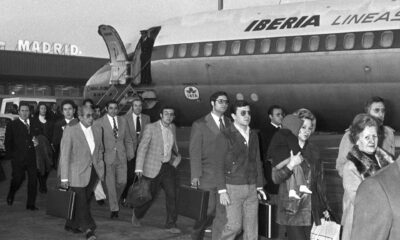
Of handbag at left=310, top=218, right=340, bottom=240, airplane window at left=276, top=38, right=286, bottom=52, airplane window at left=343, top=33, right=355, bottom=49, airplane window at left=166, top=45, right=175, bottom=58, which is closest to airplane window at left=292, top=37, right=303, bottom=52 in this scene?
airplane window at left=276, top=38, right=286, bottom=52

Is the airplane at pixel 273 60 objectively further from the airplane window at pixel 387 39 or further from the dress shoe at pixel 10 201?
the dress shoe at pixel 10 201

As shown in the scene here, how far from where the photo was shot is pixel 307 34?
16797 mm

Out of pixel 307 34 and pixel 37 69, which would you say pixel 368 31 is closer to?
pixel 307 34

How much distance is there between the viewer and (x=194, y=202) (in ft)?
23.2

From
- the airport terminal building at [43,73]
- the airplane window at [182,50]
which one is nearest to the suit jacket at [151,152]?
the airplane window at [182,50]

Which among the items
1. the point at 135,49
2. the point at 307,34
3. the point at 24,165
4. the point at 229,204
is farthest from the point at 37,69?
the point at 229,204

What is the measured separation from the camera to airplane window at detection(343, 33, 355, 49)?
52.4 feet

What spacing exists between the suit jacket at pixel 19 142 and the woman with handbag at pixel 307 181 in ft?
18.7

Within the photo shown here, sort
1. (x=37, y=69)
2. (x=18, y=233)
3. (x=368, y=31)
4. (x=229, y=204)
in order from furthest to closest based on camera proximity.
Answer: (x=37, y=69), (x=368, y=31), (x=18, y=233), (x=229, y=204)

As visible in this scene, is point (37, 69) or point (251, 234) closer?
point (251, 234)

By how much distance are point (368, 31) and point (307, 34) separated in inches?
66.1

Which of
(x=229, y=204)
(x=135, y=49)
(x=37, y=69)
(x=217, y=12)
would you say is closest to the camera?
(x=229, y=204)

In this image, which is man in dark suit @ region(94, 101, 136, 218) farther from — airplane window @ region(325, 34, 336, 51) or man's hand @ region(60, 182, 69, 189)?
airplane window @ region(325, 34, 336, 51)

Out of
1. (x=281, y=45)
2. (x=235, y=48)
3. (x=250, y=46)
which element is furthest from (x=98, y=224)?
(x=235, y=48)
